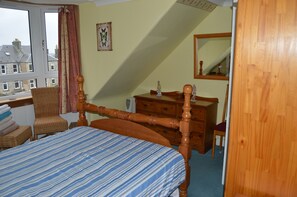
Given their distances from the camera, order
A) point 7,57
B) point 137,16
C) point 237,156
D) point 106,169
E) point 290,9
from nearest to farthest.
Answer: point 290,9, point 237,156, point 106,169, point 137,16, point 7,57

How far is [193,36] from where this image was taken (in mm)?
3836

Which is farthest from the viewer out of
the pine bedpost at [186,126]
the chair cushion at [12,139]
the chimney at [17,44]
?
the chimney at [17,44]

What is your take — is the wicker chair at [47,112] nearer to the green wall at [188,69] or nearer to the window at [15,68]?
the window at [15,68]

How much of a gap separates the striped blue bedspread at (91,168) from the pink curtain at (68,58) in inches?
63.8

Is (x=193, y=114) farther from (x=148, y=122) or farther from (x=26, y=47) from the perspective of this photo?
(x=26, y=47)

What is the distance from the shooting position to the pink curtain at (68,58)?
12.2 ft

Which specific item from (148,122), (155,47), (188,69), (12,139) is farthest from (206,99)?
(12,139)

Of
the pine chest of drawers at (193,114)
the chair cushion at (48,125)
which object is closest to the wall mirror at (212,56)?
the pine chest of drawers at (193,114)

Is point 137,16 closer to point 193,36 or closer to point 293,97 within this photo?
point 193,36

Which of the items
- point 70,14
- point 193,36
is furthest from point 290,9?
point 70,14

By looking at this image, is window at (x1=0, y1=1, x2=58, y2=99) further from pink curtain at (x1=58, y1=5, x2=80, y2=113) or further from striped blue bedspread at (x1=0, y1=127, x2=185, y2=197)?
striped blue bedspread at (x1=0, y1=127, x2=185, y2=197)

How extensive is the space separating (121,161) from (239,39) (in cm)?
122

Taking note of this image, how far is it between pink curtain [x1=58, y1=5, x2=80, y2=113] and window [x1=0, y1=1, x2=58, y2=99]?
330 mm

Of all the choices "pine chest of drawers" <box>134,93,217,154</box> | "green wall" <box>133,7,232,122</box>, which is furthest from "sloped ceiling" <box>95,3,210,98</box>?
"pine chest of drawers" <box>134,93,217,154</box>
